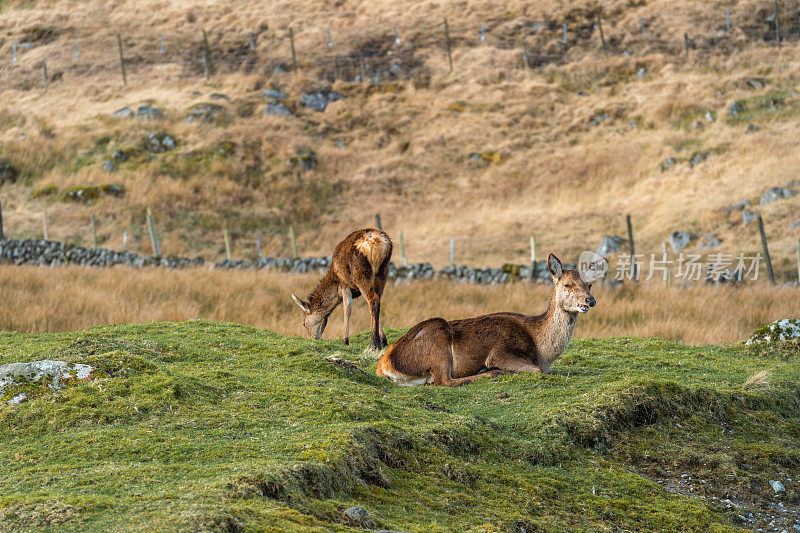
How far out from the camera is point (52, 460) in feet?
20.1

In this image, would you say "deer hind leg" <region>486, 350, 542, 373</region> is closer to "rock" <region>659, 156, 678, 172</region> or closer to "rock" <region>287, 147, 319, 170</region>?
"rock" <region>659, 156, 678, 172</region>

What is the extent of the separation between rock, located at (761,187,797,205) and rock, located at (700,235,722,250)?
356 centimetres

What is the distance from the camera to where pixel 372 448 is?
6320mm

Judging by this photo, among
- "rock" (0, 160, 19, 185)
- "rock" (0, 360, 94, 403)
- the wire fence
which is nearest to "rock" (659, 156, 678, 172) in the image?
the wire fence

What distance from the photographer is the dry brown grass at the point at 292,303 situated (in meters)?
16.1

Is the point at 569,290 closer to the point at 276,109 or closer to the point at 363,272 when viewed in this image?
the point at 363,272

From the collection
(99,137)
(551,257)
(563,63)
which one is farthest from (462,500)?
(563,63)

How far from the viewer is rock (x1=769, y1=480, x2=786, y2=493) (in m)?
7.04

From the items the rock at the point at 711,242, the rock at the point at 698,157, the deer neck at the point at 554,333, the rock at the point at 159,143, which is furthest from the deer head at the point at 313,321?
the rock at the point at 159,143

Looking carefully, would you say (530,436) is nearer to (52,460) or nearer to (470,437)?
(470,437)

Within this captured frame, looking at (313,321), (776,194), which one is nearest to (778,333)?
(313,321)

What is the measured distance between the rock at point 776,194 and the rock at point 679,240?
3927 mm

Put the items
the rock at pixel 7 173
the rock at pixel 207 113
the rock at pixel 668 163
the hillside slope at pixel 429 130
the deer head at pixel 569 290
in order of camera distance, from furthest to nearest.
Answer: the rock at pixel 207 113 → the rock at pixel 7 173 → the rock at pixel 668 163 → the hillside slope at pixel 429 130 → the deer head at pixel 569 290

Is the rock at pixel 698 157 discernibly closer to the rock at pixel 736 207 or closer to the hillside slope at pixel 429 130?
the hillside slope at pixel 429 130
